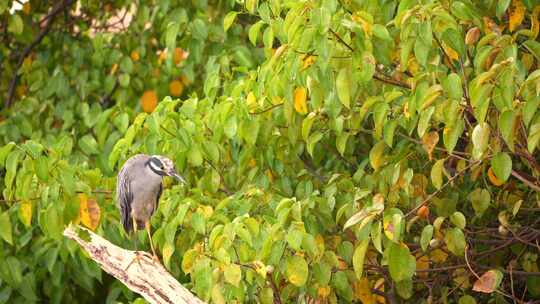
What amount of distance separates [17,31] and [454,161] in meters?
2.93

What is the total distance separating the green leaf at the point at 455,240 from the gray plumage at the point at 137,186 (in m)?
1.31

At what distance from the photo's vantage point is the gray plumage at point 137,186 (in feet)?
17.4

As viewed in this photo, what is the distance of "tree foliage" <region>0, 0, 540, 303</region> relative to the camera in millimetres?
4430

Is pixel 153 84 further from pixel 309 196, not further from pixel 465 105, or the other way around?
pixel 465 105

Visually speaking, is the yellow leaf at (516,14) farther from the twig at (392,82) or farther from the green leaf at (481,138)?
the green leaf at (481,138)

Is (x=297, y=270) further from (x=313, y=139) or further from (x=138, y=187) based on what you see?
(x=138, y=187)

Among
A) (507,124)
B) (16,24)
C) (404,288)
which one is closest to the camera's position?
(507,124)

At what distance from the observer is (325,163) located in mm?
6156

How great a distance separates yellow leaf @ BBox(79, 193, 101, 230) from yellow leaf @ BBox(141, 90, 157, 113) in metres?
2.18

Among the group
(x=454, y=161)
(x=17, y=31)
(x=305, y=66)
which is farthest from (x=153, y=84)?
(x=305, y=66)

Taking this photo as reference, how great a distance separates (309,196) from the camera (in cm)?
525

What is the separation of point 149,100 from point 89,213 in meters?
2.30

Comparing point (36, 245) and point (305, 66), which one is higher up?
point (305, 66)

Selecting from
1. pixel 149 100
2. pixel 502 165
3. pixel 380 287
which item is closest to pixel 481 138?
pixel 502 165
